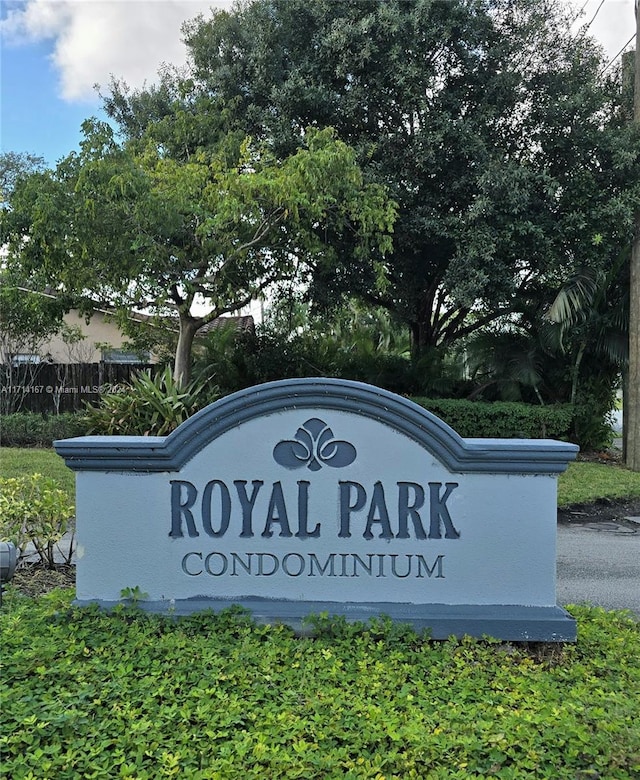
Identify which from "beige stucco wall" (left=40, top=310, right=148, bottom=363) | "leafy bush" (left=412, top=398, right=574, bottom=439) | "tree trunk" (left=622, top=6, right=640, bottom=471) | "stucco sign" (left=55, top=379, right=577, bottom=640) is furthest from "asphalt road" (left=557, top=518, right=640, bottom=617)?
"beige stucco wall" (left=40, top=310, right=148, bottom=363)

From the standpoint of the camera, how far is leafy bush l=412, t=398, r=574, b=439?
42.2ft

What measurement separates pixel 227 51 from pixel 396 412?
11.4 metres

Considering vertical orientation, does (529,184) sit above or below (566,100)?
below

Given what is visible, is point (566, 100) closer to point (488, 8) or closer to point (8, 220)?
point (488, 8)

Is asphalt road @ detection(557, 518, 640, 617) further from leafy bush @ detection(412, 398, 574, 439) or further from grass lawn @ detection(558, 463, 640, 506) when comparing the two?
leafy bush @ detection(412, 398, 574, 439)

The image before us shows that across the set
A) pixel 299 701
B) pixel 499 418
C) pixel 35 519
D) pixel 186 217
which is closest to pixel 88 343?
pixel 186 217

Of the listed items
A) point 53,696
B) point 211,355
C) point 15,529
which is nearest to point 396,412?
point 53,696

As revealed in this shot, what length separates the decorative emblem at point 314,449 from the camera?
3.63 meters

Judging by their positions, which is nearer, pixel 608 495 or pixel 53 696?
pixel 53 696

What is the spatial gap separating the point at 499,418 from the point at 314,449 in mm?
9948

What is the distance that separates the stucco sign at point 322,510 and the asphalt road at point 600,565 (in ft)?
4.80

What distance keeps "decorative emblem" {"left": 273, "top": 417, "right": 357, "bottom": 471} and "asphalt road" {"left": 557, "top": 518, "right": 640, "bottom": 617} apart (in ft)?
7.17

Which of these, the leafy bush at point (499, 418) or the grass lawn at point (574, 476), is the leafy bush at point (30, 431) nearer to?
the grass lawn at point (574, 476)

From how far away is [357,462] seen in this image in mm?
3623
